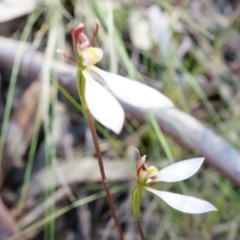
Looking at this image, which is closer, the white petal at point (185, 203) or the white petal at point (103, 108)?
the white petal at point (103, 108)

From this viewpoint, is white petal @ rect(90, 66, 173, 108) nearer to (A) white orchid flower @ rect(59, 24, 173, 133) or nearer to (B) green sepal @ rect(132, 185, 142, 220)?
(A) white orchid flower @ rect(59, 24, 173, 133)

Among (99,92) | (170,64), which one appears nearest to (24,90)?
(170,64)

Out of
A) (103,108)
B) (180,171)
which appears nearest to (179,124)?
(180,171)

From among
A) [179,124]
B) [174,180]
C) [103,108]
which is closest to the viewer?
[103,108]

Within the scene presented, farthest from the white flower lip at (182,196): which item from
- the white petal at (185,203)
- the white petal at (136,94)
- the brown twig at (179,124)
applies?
the brown twig at (179,124)

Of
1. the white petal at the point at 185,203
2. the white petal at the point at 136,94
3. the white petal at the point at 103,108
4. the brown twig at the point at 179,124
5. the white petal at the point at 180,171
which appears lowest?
the brown twig at the point at 179,124

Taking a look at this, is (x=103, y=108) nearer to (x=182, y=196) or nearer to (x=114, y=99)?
(x=114, y=99)

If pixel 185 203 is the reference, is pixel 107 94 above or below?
above

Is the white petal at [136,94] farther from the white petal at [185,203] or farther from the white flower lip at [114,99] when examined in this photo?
the white petal at [185,203]

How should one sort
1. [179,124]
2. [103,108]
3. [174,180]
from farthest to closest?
[179,124] → [174,180] → [103,108]
